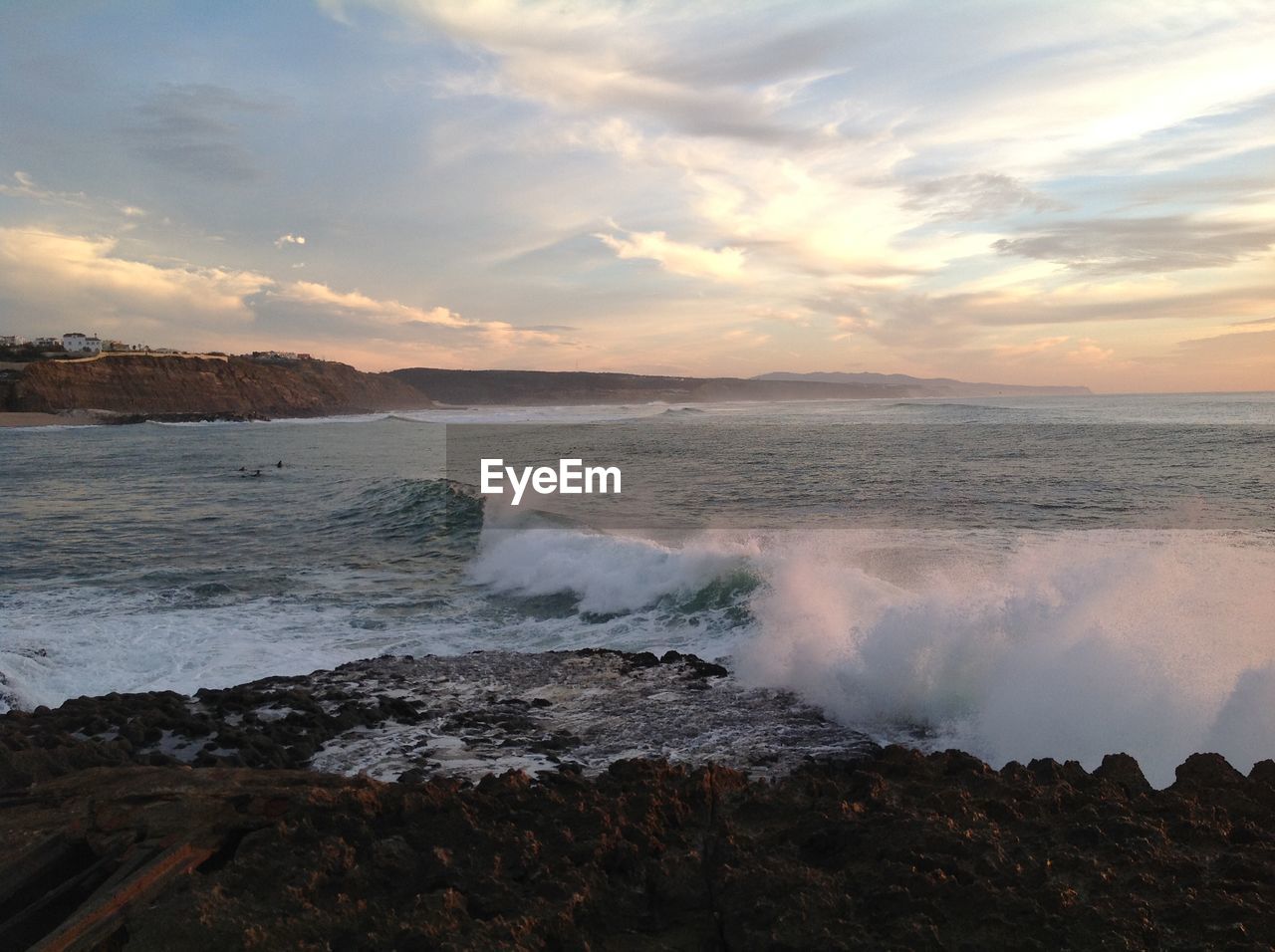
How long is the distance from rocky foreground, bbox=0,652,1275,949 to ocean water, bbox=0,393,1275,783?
6.53 feet

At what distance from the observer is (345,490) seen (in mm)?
29219

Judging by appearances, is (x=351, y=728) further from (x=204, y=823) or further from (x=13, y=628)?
(x=13, y=628)

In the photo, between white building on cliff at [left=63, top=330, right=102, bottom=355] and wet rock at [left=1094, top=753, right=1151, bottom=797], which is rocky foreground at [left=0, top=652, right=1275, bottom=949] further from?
white building on cliff at [left=63, top=330, right=102, bottom=355]

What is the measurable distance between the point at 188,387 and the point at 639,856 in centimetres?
11382

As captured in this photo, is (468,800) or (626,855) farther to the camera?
(468,800)

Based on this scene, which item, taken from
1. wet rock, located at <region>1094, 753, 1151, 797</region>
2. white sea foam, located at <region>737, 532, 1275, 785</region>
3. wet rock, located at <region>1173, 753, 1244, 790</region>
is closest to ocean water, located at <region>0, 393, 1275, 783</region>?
white sea foam, located at <region>737, 532, 1275, 785</region>

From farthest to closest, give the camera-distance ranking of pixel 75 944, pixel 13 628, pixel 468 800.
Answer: pixel 13 628 → pixel 468 800 → pixel 75 944

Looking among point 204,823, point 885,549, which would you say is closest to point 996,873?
point 204,823

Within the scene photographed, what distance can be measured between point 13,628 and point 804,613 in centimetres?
1145

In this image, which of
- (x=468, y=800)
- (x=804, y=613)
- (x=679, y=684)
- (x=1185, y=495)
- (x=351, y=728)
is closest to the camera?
(x=468, y=800)

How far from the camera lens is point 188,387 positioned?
10200 cm

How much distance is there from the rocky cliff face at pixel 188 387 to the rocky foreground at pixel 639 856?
99438 mm

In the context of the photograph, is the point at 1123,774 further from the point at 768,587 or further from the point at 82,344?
the point at 82,344

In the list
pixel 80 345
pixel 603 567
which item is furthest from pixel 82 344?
pixel 603 567
